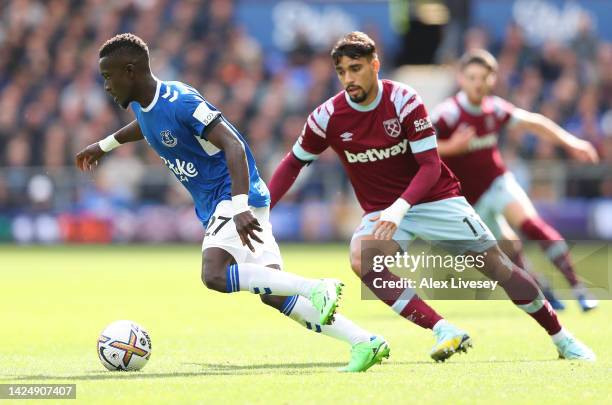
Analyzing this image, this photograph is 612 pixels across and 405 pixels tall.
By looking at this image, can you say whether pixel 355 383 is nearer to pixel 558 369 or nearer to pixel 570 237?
pixel 558 369

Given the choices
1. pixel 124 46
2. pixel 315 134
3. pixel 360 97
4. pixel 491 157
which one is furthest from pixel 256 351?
pixel 491 157

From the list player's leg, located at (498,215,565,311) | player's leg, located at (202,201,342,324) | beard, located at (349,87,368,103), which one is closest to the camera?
player's leg, located at (202,201,342,324)

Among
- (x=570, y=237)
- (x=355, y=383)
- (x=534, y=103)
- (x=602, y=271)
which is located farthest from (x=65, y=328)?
(x=534, y=103)

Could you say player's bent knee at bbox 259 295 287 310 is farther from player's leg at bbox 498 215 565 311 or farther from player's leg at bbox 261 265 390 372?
player's leg at bbox 498 215 565 311

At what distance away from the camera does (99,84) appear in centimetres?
2456

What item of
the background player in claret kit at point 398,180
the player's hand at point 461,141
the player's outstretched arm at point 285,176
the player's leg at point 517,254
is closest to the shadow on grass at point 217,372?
the background player in claret kit at point 398,180

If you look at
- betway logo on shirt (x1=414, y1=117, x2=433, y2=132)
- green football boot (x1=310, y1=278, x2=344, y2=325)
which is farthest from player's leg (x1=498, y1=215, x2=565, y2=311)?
green football boot (x1=310, y1=278, x2=344, y2=325)

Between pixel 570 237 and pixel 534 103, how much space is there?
9.20 ft

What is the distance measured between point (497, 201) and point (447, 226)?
11.0ft

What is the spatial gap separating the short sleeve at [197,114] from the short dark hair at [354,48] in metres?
0.93

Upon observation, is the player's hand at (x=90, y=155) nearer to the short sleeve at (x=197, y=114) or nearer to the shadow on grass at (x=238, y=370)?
the short sleeve at (x=197, y=114)

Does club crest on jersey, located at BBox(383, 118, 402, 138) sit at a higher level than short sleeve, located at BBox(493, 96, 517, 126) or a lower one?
higher

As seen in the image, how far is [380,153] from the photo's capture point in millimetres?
8188

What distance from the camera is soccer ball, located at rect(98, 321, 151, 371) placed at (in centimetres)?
756
